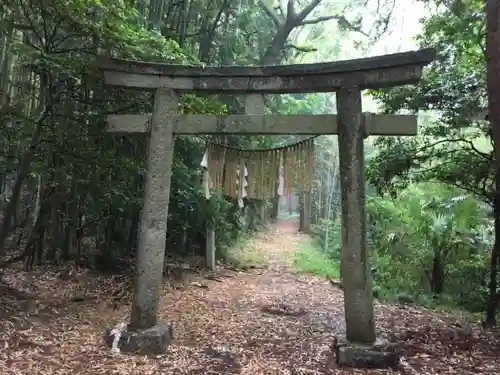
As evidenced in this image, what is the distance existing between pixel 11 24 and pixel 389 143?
207 inches

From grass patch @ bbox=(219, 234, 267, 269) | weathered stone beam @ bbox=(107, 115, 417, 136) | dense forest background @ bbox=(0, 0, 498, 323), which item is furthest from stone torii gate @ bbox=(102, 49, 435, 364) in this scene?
grass patch @ bbox=(219, 234, 267, 269)

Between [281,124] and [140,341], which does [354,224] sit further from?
[140,341]

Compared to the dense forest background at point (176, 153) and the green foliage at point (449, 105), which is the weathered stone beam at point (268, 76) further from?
the green foliage at point (449, 105)

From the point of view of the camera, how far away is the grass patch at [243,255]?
10.9 metres

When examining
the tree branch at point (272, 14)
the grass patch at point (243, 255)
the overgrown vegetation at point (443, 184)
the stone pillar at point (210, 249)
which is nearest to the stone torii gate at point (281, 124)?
the overgrown vegetation at point (443, 184)

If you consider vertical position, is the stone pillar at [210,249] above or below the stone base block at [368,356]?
above

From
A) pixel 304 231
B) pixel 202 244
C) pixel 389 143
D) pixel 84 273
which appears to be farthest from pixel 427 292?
pixel 304 231

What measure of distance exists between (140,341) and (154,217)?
1284 millimetres

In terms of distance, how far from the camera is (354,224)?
183 inches

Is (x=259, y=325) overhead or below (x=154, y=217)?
below

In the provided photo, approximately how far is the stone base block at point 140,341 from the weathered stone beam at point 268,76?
264cm

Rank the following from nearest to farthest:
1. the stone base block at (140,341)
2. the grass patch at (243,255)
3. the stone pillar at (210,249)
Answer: the stone base block at (140,341) → the stone pillar at (210,249) → the grass patch at (243,255)

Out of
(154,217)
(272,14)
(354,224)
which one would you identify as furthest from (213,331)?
(272,14)

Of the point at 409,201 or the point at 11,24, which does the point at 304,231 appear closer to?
the point at 409,201
